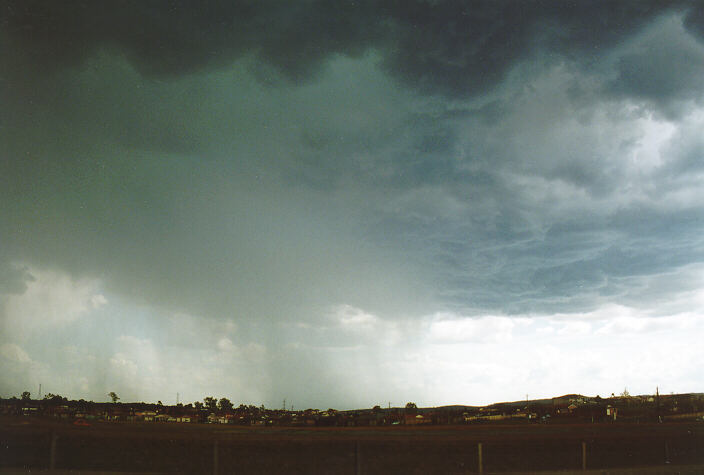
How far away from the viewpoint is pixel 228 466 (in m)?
42.7

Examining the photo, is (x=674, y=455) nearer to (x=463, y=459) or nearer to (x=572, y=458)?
(x=572, y=458)

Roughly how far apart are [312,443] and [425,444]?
12.3m

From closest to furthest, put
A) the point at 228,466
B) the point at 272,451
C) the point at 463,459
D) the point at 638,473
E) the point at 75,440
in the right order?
the point at 638,473 < the point at 228,466 < the point at 463,459 < the point at 272,451 < the point at 75,440

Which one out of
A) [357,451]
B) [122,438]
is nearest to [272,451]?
[122,438]

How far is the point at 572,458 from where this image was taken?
43875mm

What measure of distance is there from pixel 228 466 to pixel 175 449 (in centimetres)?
1315

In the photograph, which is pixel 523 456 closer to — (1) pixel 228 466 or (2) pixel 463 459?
(2) pixel 463 459

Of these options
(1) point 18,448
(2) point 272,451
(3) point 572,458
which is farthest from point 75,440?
(3) point 572,458

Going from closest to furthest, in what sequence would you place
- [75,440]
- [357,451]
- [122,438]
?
[357,451] → [75,440] → [122,438]

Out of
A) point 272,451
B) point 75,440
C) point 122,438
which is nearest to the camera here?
point 272,451

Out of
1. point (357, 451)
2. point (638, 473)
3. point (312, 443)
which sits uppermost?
point (357, 451)

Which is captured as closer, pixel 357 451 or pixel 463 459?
pixel 357 451

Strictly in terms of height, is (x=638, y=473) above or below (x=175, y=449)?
above

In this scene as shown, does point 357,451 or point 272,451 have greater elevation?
point 357,451
